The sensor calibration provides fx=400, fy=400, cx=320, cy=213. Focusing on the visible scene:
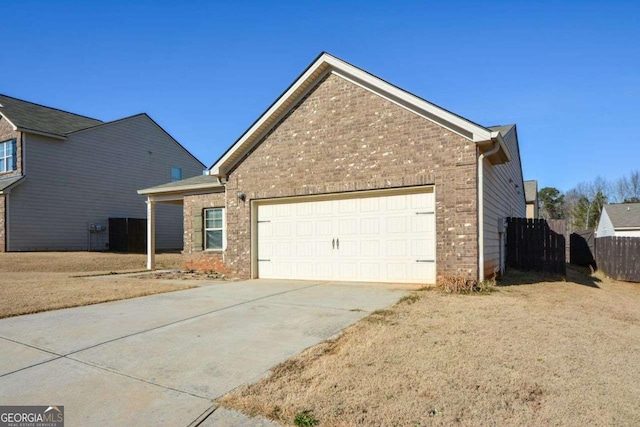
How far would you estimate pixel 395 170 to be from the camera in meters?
9.94

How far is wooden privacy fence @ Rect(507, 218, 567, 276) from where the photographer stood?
12984 millimetres

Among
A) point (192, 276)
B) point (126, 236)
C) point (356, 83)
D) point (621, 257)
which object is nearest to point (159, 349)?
point (356, 83)

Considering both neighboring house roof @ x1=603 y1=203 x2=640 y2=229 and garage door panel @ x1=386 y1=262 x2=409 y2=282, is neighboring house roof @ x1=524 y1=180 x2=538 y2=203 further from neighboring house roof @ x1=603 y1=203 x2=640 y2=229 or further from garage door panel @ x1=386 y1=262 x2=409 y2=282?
garage door panel @ x1=386 y1=262 x2=409 y2=282

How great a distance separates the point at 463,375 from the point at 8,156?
2583 cm

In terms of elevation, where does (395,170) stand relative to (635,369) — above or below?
above

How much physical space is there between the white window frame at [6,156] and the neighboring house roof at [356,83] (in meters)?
15.0

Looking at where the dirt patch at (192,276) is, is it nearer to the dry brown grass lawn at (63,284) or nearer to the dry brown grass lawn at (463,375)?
the dry brown grass lawn at (63,284)

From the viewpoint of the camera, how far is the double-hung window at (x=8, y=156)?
21109 millimetres

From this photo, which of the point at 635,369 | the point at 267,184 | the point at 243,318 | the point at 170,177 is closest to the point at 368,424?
the point at 635,369

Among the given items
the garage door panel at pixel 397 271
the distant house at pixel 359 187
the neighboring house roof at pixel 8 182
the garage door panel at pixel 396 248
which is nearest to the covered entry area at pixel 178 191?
Answer: the distant house at pixel 359 187

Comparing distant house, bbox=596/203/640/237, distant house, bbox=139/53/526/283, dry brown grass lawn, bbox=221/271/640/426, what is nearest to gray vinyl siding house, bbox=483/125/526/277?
distant house, bbox=139/53/526/283

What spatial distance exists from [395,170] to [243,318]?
5396mm

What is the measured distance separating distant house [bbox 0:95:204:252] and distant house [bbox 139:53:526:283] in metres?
13.8

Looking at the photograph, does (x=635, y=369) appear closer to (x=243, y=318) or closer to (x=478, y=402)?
(x=478, y=402)
